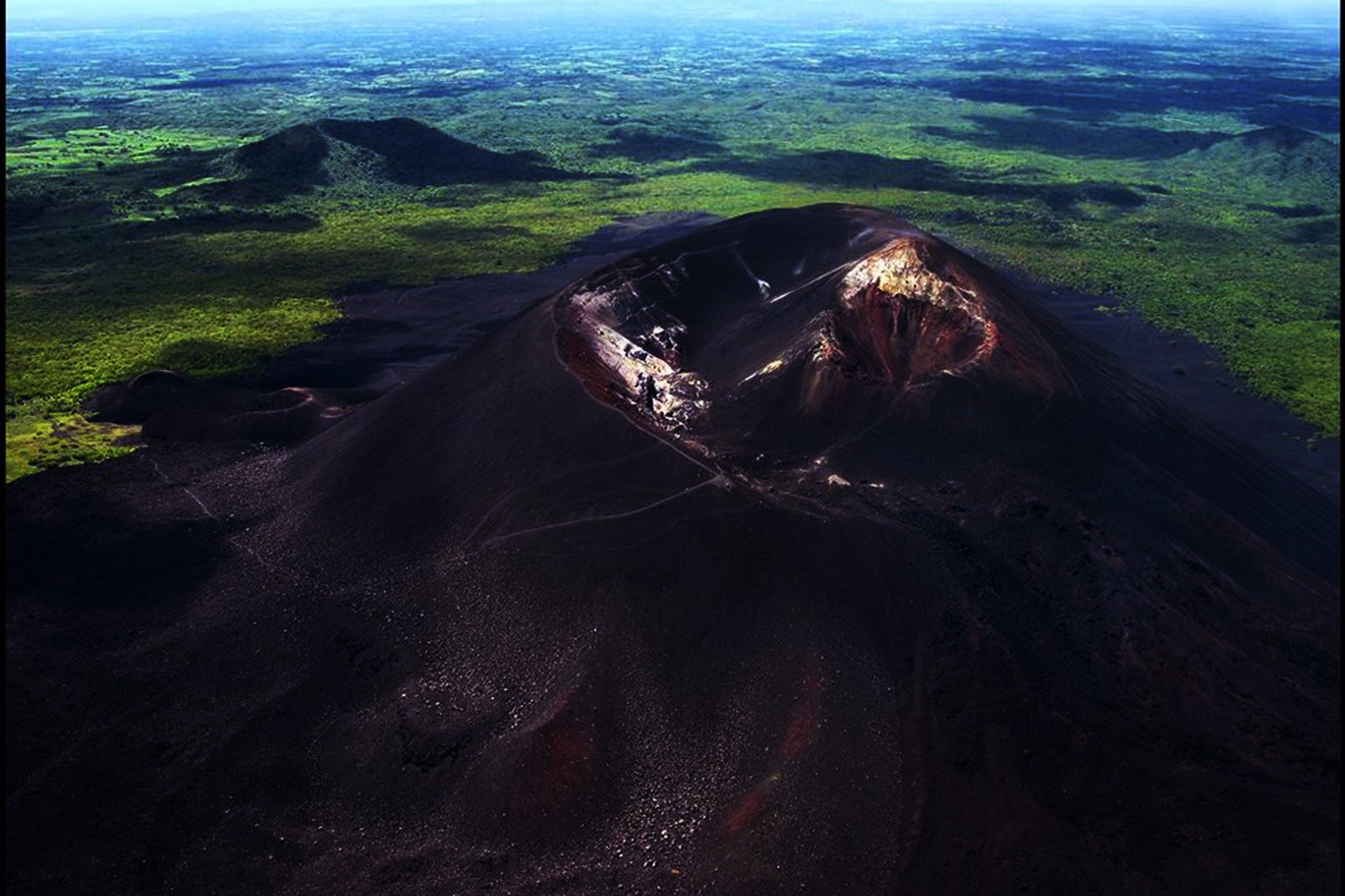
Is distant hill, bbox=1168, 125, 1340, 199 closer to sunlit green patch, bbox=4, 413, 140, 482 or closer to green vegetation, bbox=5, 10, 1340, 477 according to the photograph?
green vegetation, bbox=5, 10, 1340, 477

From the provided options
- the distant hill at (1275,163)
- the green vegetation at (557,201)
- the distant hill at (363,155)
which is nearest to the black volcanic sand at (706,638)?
the green vegetation at (557,201)

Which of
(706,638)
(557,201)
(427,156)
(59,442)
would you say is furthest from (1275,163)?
(59,442)

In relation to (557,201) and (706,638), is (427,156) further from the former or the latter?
(706,638)

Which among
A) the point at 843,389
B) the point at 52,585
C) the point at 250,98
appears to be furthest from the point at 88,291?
the point at 250,98

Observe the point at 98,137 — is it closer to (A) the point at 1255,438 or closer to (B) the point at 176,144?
(B) the point at 176,144

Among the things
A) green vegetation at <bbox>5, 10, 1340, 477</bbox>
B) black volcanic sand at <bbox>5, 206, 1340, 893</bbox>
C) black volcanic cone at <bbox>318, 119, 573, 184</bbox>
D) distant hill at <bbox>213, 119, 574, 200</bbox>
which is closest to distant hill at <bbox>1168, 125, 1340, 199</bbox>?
green vegetation at <bbox>5, 10, 1340, 477</bbox>

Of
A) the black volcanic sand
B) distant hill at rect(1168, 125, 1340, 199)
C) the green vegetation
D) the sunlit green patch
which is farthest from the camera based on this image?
distant hill at rect(1168, 125, 1340, 199)

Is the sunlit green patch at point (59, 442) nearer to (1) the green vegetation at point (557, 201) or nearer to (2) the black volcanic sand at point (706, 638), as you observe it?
(1) the green vegetation at point (557, 201)
